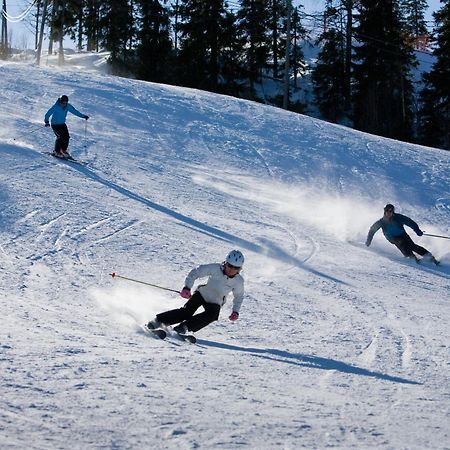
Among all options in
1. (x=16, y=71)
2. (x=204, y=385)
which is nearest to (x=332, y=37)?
(x=16, y=71)

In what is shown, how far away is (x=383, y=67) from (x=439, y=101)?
12.9 feet

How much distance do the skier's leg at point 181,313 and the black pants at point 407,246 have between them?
21.0 feet

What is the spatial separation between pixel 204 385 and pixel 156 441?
4.38ft

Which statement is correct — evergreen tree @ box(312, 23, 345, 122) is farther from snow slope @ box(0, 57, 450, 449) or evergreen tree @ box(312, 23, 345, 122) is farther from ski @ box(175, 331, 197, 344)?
ski @ box(175, 331, 197, 344)

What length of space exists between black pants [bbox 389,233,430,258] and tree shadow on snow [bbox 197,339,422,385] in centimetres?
661

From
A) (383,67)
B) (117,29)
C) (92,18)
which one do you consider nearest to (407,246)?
(383,67)

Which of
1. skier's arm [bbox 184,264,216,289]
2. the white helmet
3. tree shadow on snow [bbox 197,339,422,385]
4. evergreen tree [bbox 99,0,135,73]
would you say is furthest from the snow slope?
evergreen tree [bbox 99,0,135,73]

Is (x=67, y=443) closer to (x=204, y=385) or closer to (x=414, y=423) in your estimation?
(x=204, y=385)

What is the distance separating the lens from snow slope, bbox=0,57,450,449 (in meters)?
4.81

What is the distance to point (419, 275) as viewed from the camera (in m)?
11.7

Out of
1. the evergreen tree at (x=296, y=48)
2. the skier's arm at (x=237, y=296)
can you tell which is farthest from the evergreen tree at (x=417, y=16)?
the skier's arm at (x=237, y=296)

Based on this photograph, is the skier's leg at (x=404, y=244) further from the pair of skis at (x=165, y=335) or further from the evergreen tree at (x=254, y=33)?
the evergreen tree at (x=254, y=33)

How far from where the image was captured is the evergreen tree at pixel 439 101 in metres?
37.8

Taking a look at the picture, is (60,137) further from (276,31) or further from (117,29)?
(276,31)
